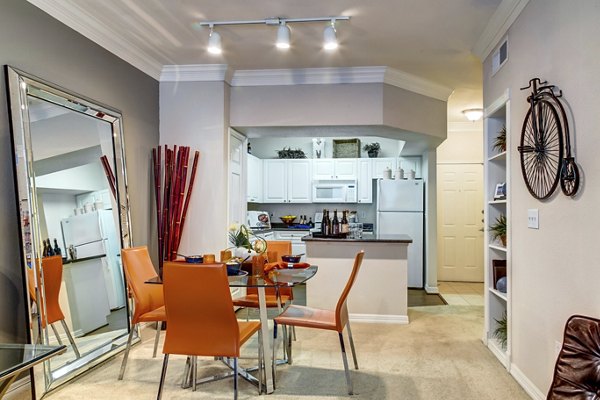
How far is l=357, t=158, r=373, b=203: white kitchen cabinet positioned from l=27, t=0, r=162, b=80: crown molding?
3.86 meters

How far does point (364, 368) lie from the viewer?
3.10 m

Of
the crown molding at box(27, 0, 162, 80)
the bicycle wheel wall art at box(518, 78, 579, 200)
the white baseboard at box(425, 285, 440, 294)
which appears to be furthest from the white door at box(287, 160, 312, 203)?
the bicycle wheel wall art at box(518, 78, 579, 200)

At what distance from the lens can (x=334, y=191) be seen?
7195 millimetres

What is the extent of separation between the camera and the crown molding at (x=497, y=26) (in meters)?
2.91

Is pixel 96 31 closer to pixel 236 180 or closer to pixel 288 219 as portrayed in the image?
pixel 236 180

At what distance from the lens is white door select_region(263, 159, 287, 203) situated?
288 inches

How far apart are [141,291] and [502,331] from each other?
9.42ft

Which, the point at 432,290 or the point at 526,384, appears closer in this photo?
the point at 526,384

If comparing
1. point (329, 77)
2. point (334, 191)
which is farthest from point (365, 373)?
point (334, 191)

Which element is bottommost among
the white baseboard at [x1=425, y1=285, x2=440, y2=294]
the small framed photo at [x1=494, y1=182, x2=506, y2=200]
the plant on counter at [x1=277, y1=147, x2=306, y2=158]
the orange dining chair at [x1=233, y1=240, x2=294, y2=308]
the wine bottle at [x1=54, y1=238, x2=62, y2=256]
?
the white baseboard at [x1=425, y1=285, x2=440, y2=294]

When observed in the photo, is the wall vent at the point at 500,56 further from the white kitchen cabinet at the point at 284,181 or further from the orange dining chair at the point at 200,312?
the white kitchen cabinet at the point at 284,181

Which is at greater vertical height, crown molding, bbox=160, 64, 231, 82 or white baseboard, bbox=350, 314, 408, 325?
crown molding, bbox=160, 64, 231, 82

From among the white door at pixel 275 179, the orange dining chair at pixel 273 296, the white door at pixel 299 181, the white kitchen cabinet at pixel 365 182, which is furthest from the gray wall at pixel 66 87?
the white kitchen cabinet at pixel 365 182

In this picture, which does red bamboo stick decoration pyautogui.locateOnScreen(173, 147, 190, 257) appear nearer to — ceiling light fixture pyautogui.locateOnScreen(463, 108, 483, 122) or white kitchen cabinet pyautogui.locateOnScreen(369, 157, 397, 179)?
white kitchen cabinet pyautogui.locateOnScreen(369, 157, 397, 179)
